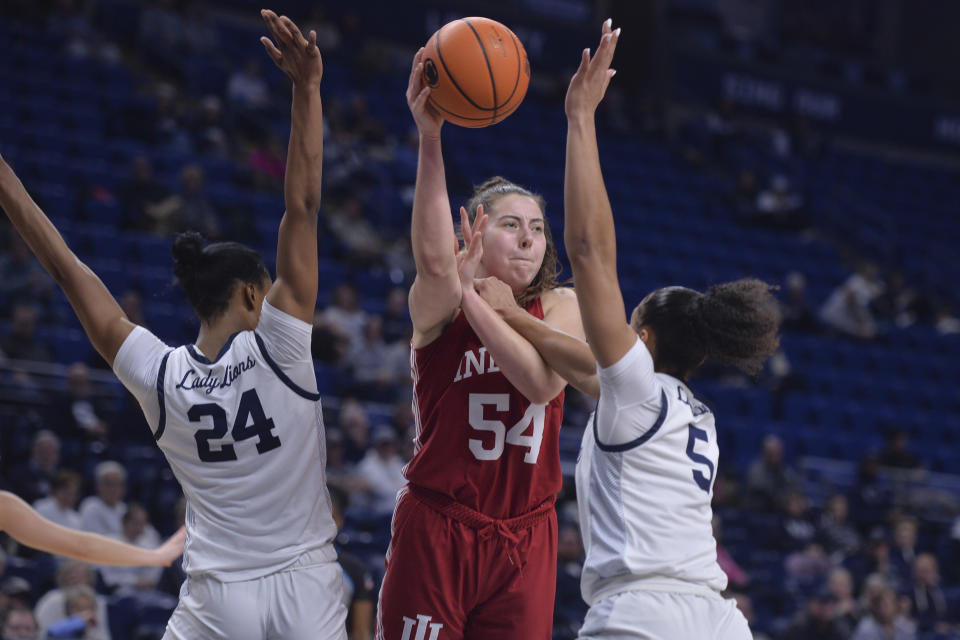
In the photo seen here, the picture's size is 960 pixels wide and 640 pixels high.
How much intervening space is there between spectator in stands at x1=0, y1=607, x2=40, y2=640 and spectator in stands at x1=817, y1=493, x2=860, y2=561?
6.75 metres

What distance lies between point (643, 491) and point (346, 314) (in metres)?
7.40

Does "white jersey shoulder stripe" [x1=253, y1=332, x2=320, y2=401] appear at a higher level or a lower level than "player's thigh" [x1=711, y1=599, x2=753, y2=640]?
higher

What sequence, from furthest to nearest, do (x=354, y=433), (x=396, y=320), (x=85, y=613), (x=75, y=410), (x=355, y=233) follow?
(x=355, y=233), (x=396, y=320), (x=354, y=433), (x=75, y=410), (x=85, y=613)

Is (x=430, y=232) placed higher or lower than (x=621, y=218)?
lower

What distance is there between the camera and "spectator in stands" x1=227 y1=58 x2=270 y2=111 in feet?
42.4

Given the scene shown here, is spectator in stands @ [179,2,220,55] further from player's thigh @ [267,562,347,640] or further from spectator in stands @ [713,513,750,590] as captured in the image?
player's thigh @ [267,562,347,640]

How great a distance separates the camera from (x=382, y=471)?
855 cm

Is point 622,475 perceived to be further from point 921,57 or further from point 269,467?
point 921,57

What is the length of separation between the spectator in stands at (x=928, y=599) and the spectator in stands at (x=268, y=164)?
727 cm

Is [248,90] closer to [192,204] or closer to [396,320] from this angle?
[192,204]

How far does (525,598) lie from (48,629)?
11.5ft

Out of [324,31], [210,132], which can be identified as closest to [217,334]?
[210,132]

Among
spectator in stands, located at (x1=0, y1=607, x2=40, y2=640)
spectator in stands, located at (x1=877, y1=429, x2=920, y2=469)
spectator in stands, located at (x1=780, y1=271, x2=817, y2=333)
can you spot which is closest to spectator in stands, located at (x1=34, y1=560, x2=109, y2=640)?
spectator in stands, located at (x1=0, y1=607, x2=40, y2=640)

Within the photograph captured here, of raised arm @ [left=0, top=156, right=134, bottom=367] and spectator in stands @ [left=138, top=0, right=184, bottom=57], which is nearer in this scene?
raised arm @ [left=0, top=156, right=134, bottom=367]
